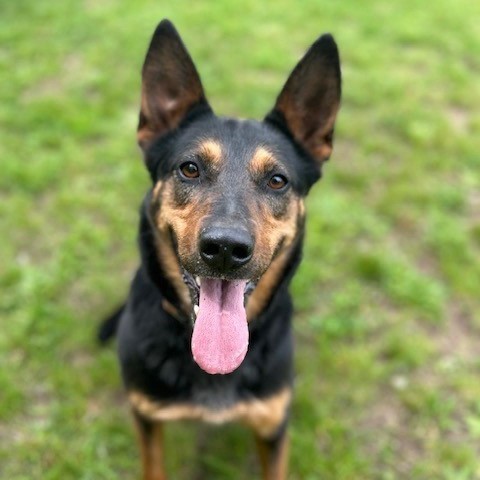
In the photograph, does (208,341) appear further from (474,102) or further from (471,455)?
(474,102)

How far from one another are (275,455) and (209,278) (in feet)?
4.33

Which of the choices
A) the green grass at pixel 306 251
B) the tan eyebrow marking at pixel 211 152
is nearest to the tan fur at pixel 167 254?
the tan eyebrow marking at pixel 211 152

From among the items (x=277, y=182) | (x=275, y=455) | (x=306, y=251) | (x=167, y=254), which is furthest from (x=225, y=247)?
(x=306, y=251)

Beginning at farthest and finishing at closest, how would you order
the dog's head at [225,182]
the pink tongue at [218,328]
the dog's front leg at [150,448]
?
1. the dog's front leg at [150,448]
2. the pink tongue at [218,328]
3. the dog's head at [225,182]

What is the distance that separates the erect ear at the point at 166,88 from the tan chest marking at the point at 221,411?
1420 millimetres

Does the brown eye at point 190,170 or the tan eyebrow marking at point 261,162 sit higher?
the tan eyebrow marking at point 261,162

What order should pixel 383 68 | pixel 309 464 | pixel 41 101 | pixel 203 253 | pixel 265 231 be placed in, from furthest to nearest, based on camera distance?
pixel 383 68 → pixel 41 101 → pixel 309 464 → pixel 265 231 → pixel 203 253

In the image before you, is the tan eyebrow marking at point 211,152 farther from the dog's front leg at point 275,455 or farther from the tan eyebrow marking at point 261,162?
the dog's front leg at point 275,455

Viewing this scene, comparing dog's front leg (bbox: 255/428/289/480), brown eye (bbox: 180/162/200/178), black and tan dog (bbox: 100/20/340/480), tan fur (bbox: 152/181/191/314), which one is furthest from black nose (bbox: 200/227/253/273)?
dog's front leg (bbox: 255/428/289/480)

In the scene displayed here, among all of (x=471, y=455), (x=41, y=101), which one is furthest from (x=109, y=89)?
(x=471, y=455)

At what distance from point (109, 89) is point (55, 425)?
13.7ft

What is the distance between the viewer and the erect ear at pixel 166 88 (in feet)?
9.43

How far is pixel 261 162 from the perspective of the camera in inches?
109

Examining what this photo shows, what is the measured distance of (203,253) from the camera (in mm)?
2312
